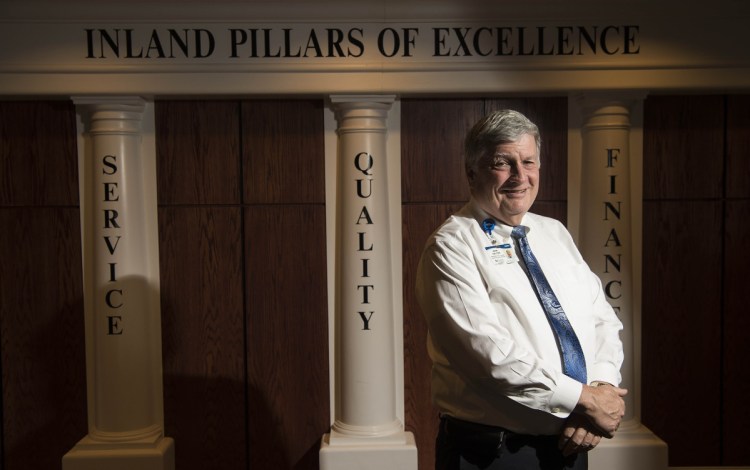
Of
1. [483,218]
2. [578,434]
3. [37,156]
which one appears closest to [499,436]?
[578,434]

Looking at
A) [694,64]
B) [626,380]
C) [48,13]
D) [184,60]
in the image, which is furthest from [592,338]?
[48,13]

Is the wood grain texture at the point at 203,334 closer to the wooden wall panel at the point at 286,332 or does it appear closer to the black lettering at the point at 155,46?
the wooden wall panel at the point at 286,332

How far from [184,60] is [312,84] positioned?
74 centimetres

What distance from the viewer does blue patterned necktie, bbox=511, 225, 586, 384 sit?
194 centimetres

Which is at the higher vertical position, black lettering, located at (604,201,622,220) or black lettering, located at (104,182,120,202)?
black lettering, located at (104,182,120,202)

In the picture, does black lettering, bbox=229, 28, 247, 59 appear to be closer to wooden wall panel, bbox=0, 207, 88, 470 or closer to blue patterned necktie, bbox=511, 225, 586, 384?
wooden wall panel, bbox=0, 207, 88, 470

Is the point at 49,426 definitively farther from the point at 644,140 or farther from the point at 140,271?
the point at 644,140

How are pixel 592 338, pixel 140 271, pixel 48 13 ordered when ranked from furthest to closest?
pixel 140 271, pixel 48 13, pixel 592 338

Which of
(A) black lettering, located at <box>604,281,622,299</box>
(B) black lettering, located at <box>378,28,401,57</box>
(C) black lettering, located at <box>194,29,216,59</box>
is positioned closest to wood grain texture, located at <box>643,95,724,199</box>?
(A) black lettering, located at <box>604,281,622,299</box>

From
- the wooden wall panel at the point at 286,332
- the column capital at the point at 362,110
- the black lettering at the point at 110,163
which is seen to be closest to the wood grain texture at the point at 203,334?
the wooden wall panel at the point at 286,332

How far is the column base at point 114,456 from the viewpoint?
392 cm

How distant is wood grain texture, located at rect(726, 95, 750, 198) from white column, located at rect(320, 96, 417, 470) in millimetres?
2128

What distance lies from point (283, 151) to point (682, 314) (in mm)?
2679

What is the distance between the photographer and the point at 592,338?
2.04 metres
